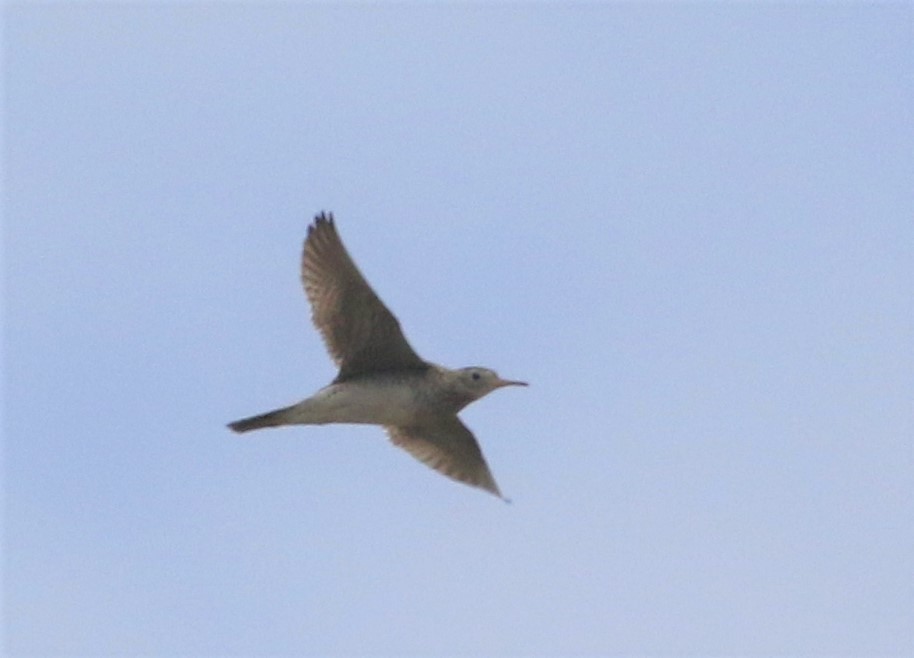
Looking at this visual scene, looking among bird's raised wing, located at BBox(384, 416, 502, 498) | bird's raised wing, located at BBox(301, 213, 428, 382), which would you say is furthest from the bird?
bird's raised wing, located at BBox(384, 416, 502, 498)

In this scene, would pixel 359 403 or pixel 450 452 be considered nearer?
pixel 359 403

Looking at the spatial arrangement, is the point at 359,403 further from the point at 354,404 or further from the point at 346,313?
the point at 346,313

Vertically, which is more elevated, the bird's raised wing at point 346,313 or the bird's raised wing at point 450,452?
the bird's raised wing at point 346,313

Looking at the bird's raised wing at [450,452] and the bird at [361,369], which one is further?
the bird's raised wing at [450,452]

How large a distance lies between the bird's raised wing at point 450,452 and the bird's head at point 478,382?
771 millimetres

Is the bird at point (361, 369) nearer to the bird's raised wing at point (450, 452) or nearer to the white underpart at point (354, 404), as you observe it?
the white underpart at point (354, 404)

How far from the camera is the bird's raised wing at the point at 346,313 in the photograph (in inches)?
798

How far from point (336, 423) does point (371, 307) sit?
1.17 metres

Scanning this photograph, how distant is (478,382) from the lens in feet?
68.9

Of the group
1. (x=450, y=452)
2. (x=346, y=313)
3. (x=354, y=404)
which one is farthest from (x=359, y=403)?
(x=450, y=452)

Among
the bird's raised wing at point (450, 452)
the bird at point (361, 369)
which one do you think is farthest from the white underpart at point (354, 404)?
the bird's raised wing at point (450, 452)

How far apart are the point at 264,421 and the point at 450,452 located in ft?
8.25

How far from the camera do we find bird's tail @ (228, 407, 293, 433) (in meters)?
20.1

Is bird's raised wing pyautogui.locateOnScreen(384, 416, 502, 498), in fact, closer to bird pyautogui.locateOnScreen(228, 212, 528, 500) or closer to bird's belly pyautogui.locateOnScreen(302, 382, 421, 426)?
bird pyautogui.locateOnScreen(228, 212, 528, 500)
